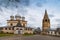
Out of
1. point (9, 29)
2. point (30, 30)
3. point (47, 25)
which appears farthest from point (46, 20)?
point (9, 29)

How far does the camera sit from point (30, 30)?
186 ft

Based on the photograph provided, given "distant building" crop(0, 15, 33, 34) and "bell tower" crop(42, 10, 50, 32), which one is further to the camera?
"bell tower" crop(42, 10, 50, 32)

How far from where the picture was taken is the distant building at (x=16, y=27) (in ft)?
169

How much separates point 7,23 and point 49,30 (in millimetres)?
16495

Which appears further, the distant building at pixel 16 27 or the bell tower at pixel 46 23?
the bell tower at pixel 46 23

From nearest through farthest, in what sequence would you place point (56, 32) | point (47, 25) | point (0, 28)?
point (0, 28) → point (56, 32) → point (47, 25)

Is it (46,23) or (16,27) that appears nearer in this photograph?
(16,27)

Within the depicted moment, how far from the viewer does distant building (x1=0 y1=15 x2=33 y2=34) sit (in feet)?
169

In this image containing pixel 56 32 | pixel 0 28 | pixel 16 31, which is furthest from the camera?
pixel 56 32

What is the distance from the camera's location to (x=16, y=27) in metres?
51.9

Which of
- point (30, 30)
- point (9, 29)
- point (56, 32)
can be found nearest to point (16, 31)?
point (9, 29)

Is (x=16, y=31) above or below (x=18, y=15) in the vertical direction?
below

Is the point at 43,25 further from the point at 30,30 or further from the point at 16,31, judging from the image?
the point at 16,31

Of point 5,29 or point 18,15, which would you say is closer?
point 5,29
